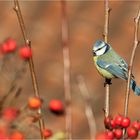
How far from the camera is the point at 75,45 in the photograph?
6.85 m

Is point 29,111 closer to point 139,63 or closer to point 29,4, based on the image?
point 139,63

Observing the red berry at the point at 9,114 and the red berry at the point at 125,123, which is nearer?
the red berry at the point at 9,114

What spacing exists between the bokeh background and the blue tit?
3.22ft

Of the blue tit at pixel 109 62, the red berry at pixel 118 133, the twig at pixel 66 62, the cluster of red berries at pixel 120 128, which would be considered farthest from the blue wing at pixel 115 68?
the twig at pixel 66 62

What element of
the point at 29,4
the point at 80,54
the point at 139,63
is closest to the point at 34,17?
the point at 29,4

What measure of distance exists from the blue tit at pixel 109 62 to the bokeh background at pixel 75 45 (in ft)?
3.22

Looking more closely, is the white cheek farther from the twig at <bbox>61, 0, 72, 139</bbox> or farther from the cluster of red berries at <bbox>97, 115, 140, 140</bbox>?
the twig at <bbox>61, 0, 72, 139</bbox>

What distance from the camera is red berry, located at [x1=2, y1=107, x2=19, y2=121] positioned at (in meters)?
1.76

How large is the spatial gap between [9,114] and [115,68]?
2.25 meters

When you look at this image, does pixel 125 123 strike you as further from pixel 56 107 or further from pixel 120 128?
pixel 56 107

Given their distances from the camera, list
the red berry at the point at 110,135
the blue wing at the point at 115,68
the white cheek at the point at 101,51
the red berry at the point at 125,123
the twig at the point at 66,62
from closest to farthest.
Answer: the twig at the point at 66,62, the red berry at the point at 110,135, the red berry at the point at 125,123, the blue wing at the point at 115,68, the white cheek at the point at 101,51

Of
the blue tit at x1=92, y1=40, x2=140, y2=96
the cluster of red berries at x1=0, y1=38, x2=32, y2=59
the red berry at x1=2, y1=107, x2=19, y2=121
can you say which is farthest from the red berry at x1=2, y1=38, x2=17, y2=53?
the blue tit at x1=92, y1=40, x2=140, y2=96

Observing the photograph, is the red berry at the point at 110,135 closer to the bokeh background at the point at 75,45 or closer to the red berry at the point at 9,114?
the red berry at the point at 9,114

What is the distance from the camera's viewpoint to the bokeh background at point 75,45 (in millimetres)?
5742
